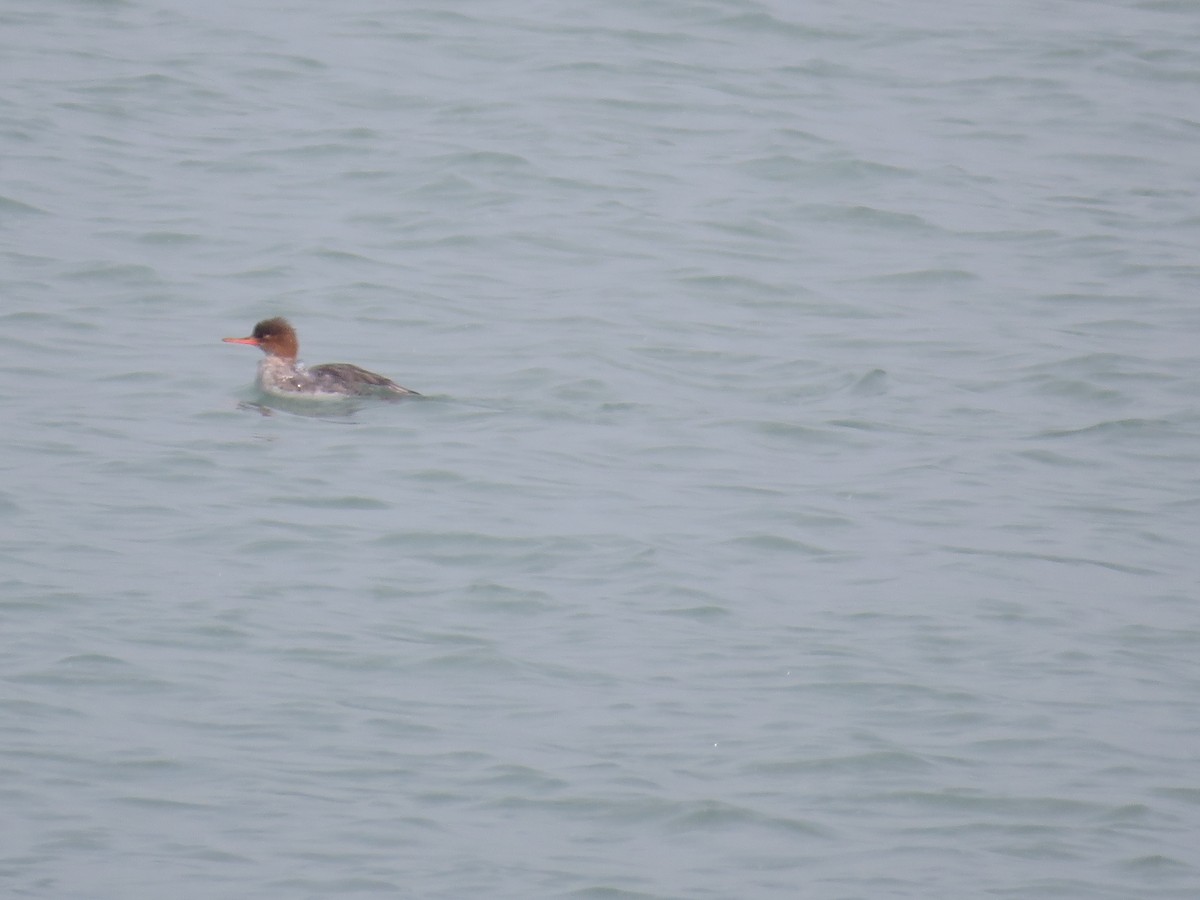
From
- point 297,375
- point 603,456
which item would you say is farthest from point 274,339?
point 603,456

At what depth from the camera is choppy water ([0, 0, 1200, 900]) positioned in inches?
277

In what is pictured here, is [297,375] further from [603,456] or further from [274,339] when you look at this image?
[603,456]

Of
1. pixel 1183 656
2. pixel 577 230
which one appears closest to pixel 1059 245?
pixel 577 230

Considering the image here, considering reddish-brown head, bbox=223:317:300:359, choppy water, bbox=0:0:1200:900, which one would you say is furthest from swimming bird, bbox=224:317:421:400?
choppy water, bbox=0:0:1200:900

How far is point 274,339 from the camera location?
1222 centimetres

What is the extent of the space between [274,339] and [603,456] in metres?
2.37

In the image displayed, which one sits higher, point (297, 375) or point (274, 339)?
point (274, 339)

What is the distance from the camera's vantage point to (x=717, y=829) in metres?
6.99

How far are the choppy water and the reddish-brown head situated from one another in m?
0.36

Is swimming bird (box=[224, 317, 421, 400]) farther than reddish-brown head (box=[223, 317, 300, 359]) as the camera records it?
No

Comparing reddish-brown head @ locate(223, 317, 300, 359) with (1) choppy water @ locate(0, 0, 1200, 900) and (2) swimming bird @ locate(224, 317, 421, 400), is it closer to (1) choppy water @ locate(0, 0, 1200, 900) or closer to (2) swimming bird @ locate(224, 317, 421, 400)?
(2) swimming bird @ locate(224, 317, 421, 400)

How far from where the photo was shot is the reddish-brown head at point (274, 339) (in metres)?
12.2

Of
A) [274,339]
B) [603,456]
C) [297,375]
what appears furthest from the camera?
[274,339]

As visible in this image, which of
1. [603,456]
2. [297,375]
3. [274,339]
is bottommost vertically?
[603,456]
